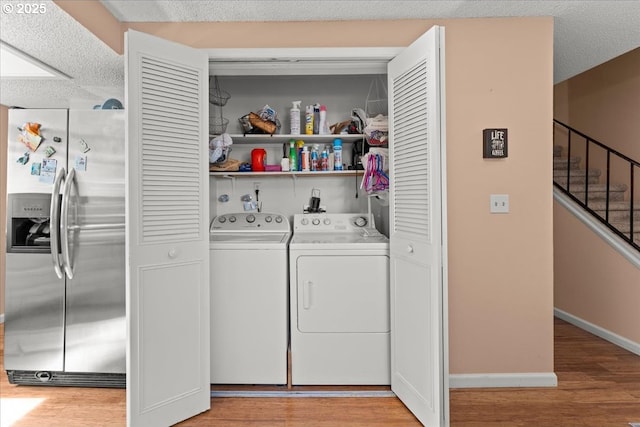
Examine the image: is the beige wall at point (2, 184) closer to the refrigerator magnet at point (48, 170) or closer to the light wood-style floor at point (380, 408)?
the light wood-style floor at point (380, 408)

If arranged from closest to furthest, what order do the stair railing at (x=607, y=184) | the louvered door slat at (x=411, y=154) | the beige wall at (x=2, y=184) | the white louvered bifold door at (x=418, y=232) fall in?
the white louvered bifold door at (x=418, y=232), the louvered door slat at (x=411, y=154), the stair railing at (x=607, y=184), the beige wall at (x=2, y=184)

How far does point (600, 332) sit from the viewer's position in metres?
3.55

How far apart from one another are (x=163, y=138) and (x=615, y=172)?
4.48 m

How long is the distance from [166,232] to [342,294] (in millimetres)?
1115

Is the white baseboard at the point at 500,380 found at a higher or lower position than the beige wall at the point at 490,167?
lower

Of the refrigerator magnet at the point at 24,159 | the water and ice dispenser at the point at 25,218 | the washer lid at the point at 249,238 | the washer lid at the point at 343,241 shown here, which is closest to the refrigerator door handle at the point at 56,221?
the water and ice dispenser at the point at 25,218

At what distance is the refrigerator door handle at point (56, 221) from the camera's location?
252cm

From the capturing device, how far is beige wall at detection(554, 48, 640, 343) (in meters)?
3.35

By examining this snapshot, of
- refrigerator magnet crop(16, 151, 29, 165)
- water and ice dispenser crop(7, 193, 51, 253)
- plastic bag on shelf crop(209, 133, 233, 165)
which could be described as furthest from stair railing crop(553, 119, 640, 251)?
refrigerator magnet crop(16, 151, 29, 165)

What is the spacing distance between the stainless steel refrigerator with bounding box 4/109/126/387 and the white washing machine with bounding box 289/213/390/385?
3.75 ft

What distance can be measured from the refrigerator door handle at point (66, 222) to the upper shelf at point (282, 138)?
1.08m

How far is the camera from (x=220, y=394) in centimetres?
253

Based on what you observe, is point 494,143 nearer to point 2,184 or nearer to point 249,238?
point 249,238

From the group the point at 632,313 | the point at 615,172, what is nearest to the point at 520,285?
the point at 632,313
